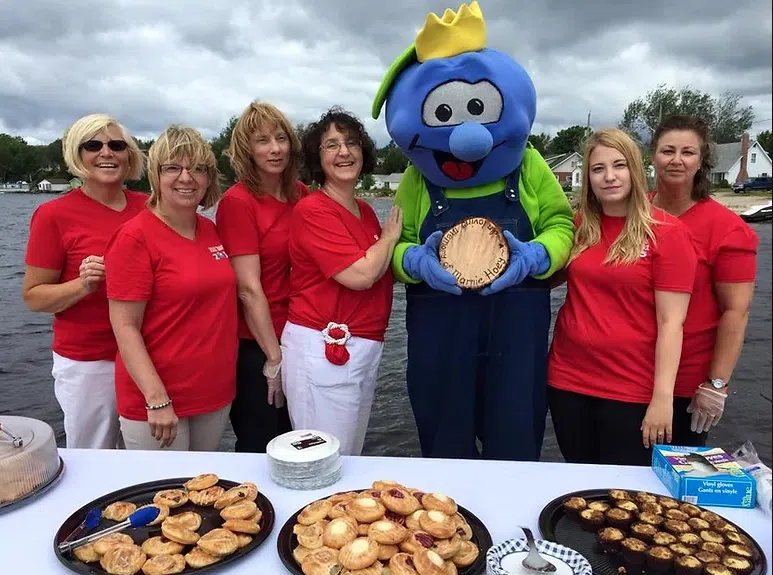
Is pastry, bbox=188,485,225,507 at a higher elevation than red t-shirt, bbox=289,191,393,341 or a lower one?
lower

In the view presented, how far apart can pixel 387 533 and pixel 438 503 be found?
18cm

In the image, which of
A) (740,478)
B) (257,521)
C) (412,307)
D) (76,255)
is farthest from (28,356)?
(740,478)

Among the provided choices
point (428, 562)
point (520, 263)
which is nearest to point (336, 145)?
point (520, 263)

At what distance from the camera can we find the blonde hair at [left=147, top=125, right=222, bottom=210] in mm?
2303

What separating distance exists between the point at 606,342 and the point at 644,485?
633mm

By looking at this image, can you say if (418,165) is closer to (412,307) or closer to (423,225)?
(423,225)

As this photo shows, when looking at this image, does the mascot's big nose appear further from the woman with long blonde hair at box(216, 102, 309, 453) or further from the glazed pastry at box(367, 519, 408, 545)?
the glazed pastry at box(367, 519, 408, 545)

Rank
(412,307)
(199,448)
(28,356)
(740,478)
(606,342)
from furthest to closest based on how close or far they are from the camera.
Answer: (28,356), (412,307), (199,448), (606,342), (740,478)

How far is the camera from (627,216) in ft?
7.81

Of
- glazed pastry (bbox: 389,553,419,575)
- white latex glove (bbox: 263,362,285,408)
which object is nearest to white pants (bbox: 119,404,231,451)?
white latex glove (bbox: 263,362,285,408)

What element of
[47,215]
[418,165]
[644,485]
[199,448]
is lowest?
[199,448]

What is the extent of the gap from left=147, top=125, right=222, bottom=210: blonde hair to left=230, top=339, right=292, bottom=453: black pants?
816 millimetres

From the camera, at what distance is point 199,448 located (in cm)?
251

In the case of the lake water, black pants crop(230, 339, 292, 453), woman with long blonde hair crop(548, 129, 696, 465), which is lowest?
the lake water
